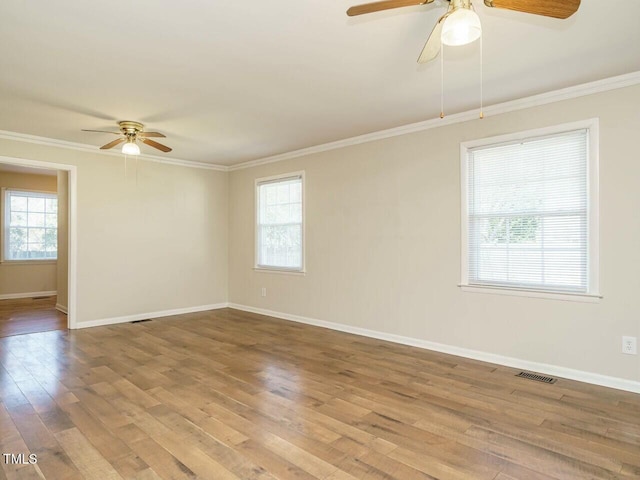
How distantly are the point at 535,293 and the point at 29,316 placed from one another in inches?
285

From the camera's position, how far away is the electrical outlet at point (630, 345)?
3141mm

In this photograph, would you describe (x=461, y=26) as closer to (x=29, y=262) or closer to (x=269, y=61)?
(x=269, y=61)

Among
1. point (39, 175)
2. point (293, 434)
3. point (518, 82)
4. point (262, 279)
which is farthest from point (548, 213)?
point (39, 175)

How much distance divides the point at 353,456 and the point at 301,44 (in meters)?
2.63

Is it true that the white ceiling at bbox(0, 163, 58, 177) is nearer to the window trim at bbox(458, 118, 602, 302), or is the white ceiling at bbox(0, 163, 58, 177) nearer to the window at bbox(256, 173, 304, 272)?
the window at bbox(256, 173, 304, 272)

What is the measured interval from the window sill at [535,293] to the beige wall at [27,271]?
28.2ft

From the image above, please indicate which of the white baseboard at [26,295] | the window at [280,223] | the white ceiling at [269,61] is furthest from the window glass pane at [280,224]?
the white baseboard at [26,295]

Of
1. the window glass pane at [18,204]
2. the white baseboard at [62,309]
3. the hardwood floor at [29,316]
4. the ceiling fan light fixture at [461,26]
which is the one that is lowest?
the hardwood floor at [29,316]

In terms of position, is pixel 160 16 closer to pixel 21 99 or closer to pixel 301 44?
pixel 301 44

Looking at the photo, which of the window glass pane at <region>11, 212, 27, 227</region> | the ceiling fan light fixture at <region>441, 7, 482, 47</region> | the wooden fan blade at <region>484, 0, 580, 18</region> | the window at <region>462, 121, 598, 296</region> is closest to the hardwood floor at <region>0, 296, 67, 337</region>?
the window glass pane at <region>11, 212, 27, 227</region>

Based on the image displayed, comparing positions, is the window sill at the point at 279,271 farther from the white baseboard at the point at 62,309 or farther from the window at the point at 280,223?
the white baseboard at the point at 62,309

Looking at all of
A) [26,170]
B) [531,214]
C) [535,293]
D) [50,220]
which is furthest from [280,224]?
[50,220]

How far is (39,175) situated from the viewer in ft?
27.2

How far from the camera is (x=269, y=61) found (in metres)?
2.91
